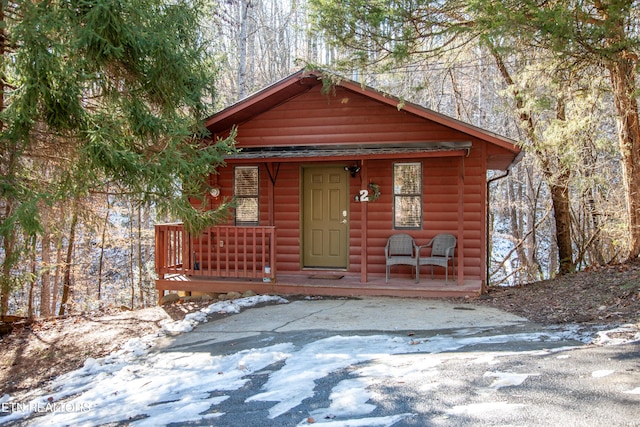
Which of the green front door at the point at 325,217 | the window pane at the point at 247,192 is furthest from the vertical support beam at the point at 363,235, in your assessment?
the window pane at the point at 247,192

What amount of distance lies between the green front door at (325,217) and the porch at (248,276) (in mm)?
304

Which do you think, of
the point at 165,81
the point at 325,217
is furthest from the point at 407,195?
the point at 165,81

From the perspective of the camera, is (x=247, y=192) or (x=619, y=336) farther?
(x=247, y=192)

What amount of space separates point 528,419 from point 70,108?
20.8ft

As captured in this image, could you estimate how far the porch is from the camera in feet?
26.9

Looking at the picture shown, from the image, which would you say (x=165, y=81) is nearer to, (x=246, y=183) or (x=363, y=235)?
(x=246, y=183)

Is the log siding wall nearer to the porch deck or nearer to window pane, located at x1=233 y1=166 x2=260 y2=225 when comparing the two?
window pane, located at x1=233 y1=166 x2=260 y2=225

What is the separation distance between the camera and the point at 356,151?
8.45 meters

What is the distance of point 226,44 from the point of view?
2233 cm

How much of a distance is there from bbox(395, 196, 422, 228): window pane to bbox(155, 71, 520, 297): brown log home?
0.06ft

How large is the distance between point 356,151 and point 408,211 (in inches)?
63.3

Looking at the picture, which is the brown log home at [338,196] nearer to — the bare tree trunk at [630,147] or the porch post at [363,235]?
the porch post at [363,235]

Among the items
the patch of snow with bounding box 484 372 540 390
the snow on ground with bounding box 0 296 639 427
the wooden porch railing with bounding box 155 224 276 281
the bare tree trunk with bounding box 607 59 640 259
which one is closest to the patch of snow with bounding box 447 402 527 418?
the snow on ground with bounding box 0 296 639 427

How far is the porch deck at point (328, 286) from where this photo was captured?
802 cm
